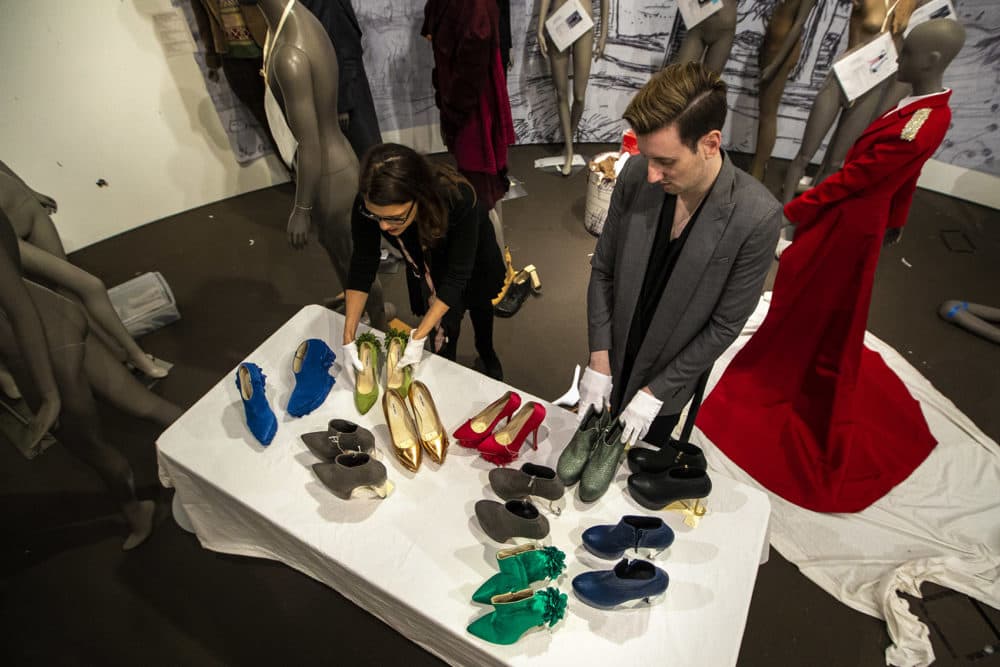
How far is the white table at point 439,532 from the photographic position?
1.47 meters

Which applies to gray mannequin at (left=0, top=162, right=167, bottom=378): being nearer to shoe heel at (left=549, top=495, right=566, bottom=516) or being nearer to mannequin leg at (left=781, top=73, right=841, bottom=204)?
shoe heel at (left=549, top=495, right=566, bottom=516)

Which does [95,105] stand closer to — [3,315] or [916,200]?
[3,315]

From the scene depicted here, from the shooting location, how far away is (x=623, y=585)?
1.44m

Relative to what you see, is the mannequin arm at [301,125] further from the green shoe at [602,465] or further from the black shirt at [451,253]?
the green shoe at [602,465]

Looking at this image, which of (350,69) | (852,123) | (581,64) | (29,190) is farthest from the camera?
(581,64)

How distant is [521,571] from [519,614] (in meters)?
0.11

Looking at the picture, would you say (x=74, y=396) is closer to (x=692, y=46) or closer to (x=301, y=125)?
(x=301, y=125)

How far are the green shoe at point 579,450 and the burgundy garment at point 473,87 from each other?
83.5 inches

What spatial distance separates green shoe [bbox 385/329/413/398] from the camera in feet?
6.72

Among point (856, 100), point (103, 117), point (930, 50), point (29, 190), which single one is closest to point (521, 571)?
point (930, 50)

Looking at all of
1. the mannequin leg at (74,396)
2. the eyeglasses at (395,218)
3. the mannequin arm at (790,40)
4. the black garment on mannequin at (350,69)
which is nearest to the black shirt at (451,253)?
the eyeglasses at (395,218)

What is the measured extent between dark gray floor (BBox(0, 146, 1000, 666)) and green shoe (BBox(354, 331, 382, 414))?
3.20 feet

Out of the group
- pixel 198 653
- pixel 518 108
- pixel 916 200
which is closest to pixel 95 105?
pixel 518 108

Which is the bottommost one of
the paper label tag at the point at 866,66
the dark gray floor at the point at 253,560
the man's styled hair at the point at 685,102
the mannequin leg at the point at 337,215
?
the dark gray floor at the point at 253,560
